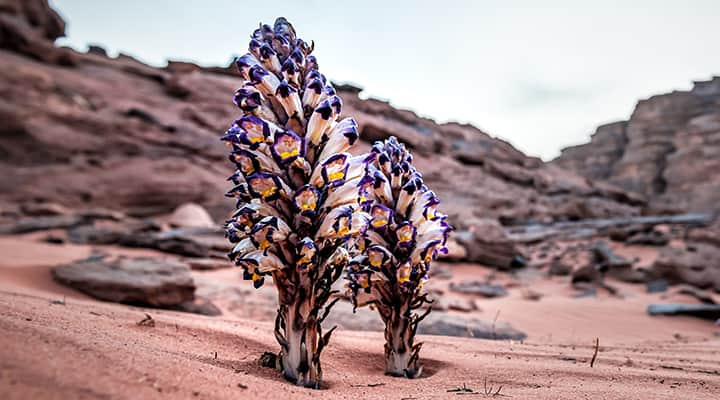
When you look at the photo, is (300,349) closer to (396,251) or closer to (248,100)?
(396,251)

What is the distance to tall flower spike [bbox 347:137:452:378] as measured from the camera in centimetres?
247

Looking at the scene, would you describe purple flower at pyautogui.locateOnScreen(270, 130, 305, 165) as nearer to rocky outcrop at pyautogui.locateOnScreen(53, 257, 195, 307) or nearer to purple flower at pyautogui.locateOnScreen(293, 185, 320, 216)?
purple flower at pyautogui.locateOnScreen(293, 185, 320, 216)

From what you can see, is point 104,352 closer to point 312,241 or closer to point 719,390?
point 312,241

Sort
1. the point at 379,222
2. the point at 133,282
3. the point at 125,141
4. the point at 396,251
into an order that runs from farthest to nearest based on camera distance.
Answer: the point at 125,141
the point at 133,282
the point at 396,251
the point at 379,222

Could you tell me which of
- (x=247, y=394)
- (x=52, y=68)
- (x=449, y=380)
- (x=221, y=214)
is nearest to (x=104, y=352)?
(x=247, y=394)

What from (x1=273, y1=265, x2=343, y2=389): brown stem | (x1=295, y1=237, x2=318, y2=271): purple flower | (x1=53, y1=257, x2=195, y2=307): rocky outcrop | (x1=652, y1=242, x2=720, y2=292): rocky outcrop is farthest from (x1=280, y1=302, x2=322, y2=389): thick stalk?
(x1=652, y1=242, x2=720, y2=292): rocky outcrop

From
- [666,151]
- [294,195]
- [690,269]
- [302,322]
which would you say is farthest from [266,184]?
[666,151]

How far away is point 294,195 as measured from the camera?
198 cm

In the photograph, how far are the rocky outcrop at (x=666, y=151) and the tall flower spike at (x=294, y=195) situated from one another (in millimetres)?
52307

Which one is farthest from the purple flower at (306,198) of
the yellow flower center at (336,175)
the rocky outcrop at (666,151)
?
the rocky outcrop at (666,151)

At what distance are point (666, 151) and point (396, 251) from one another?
227 ft

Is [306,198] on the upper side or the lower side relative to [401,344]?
upper

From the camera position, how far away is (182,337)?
2.81 m

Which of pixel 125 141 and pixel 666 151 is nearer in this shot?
pixel 125 141
